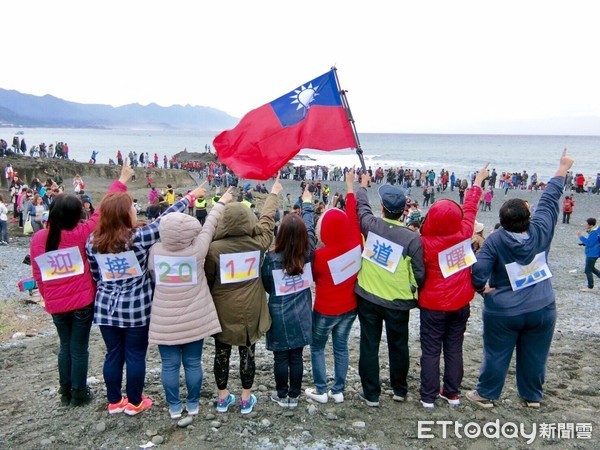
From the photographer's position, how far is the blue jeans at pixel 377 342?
4.05 meters

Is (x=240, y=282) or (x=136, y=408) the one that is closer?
(x=240, y=282)

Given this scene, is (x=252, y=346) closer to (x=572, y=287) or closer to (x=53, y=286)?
(x=53, y=286)

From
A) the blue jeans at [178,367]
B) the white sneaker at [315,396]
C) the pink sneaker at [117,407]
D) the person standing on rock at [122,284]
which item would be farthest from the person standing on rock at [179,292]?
the white sneaker at [315,396]

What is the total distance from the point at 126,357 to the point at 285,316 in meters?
1.42

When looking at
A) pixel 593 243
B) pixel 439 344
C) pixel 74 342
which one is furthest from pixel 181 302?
pixel 593 243

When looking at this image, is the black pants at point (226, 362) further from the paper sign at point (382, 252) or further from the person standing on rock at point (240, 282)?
the paper sign at point (382, 252)

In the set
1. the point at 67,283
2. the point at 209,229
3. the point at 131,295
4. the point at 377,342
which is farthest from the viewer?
the point at 377,342

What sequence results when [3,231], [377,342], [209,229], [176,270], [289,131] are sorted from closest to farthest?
[176,270], [209,229], [377,342], [289,131], [3,231]

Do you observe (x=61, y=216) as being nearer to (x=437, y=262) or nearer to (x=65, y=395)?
(x=65, y=395)

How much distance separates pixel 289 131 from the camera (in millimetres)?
5477

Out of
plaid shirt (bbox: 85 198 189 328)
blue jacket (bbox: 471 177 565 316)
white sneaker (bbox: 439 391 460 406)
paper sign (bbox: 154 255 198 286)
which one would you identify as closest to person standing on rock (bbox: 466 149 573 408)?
blue jacket (bbox: 471 177 565 316)

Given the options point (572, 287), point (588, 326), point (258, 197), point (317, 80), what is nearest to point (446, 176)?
point (258, 197)

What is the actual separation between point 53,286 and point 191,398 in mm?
1555

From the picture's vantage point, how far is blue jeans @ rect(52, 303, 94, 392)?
4.01 metres
